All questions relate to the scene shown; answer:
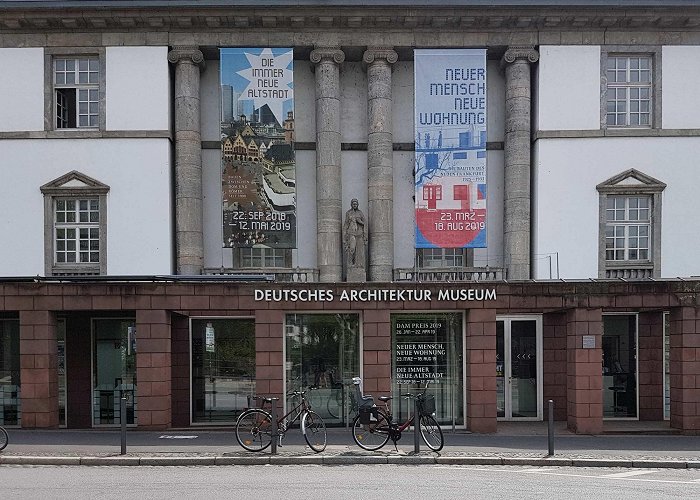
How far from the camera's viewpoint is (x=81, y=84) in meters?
20.5

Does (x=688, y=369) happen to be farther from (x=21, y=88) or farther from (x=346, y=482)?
(x=21, y=88)

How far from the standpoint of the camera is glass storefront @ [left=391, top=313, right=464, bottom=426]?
16.8m

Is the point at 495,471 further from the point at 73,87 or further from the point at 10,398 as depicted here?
the point at 73,87

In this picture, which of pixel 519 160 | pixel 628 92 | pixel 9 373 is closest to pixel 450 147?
pixel 519 160

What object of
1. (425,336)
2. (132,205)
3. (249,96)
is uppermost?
A: (249,96)

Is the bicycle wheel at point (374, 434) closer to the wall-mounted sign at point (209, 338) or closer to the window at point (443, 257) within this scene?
the wall-mounted sign at point (209, 338)

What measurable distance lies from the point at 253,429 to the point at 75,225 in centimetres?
1054

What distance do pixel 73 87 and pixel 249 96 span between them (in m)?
5.38

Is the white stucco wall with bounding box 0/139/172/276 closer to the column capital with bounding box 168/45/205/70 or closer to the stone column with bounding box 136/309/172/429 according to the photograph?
the column capital with bounding box 168/45/205/70

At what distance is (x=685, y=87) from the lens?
66.9ft

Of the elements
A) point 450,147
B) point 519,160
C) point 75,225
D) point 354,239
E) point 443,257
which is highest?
point 450,147

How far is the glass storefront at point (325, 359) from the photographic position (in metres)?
16.8

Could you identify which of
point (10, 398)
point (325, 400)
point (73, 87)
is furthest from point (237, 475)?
point (73, 87)

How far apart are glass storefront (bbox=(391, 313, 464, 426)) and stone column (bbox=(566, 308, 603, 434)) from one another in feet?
9.07
